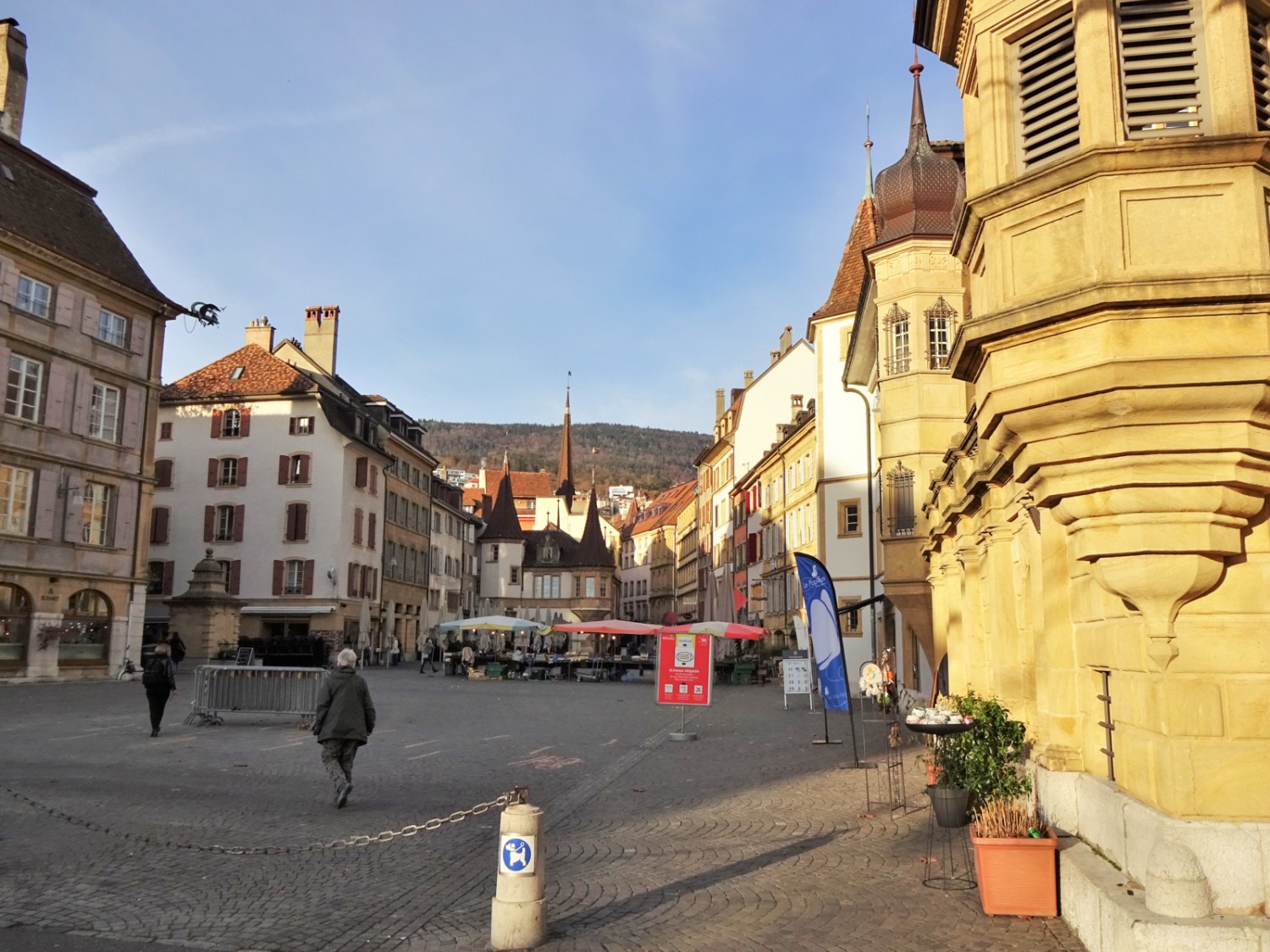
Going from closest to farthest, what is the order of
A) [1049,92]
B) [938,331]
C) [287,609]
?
[1049,92], [938,331], [287,609]

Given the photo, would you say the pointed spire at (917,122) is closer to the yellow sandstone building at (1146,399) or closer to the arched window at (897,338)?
the arched window at (897,338)

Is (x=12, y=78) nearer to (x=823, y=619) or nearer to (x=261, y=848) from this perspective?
(x=823, y=619)

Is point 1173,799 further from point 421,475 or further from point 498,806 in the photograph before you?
point 421,475

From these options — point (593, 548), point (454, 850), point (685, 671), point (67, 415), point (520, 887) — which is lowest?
point (454, 850)

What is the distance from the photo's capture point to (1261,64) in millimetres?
6742

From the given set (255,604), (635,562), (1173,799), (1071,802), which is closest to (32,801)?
(1071,802)

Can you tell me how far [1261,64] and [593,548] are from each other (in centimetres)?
9582

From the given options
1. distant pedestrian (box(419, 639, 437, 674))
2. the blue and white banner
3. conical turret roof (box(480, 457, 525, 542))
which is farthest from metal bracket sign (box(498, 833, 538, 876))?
conical turret roof (box(480, 457, 525, 542))

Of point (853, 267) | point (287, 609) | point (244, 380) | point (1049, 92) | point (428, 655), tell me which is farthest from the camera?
point (244, 380)

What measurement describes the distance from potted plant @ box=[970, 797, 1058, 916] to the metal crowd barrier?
15.4 meters

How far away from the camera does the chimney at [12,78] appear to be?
37.3m

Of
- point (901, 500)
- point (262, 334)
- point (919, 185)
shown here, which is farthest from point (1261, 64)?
point (262, 334)

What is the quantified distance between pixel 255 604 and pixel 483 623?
551 inches

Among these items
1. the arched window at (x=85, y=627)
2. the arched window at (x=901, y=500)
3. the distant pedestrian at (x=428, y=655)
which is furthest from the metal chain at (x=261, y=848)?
the distant pedestrian at (x=428, y=655)
